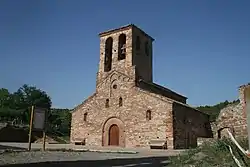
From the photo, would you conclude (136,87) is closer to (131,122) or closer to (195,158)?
(131,122)

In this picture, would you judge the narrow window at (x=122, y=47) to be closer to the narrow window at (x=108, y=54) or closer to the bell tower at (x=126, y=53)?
the bell tower at (x=126, y=53)

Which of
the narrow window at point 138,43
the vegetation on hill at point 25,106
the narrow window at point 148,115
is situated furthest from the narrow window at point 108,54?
the vegetation on hill at point 25,106

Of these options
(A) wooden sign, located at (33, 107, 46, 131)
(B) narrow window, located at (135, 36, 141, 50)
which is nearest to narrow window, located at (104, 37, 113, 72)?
(B) narrow window, located at (135, 36, 141, 50)

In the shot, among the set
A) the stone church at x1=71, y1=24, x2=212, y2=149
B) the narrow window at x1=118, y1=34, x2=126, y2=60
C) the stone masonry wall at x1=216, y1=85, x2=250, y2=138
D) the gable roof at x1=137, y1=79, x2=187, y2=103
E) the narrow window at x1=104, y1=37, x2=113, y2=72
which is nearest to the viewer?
the stone church at x1=71, y1=24, x2=212, y2=149

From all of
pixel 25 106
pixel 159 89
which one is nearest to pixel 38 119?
pixel 159 89

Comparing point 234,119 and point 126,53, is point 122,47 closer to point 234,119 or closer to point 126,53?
point 126,53

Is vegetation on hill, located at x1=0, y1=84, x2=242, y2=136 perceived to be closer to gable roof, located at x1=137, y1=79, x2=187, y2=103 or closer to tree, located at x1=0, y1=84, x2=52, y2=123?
tree, located at x1=0, y1=84, x2=52, y2=123

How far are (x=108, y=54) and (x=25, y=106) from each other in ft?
151

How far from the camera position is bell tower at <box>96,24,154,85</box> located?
23766 mm

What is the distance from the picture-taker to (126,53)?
78.4 ft

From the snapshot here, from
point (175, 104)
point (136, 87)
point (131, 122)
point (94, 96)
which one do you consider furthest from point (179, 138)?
point (94, 96)

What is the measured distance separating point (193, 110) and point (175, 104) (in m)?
3.81

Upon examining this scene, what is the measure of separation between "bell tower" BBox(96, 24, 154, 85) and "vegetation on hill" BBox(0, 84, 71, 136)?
98.5ft

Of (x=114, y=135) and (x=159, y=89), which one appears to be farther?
(x=159, y=89)
